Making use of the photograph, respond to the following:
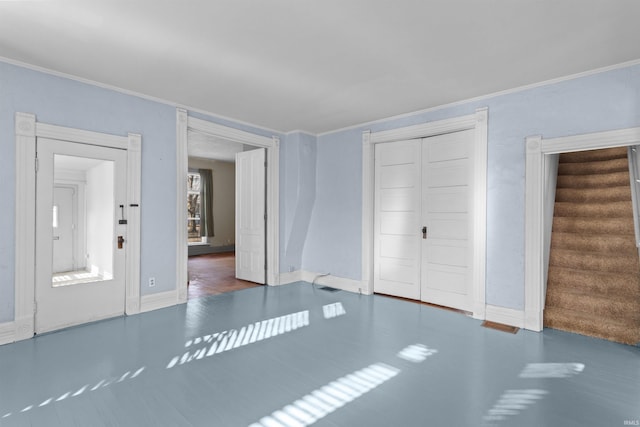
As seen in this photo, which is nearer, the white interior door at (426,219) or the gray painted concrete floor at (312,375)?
the gray painted concrete floor at (312,375)

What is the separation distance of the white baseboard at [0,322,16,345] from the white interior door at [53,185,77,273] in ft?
1.87

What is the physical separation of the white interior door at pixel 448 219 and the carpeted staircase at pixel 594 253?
992 millimetres

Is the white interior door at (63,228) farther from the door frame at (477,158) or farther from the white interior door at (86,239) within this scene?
the door frame at (477,158)

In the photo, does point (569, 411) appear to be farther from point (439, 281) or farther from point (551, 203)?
point (551, 203)

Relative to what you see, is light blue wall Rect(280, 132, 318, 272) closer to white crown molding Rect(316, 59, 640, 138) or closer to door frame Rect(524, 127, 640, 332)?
white crown molding Rect(316, 59, 640, 138)

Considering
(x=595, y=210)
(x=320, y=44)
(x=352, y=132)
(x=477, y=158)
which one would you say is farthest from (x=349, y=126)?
(x=595, y=210)

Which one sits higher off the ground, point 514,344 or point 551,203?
point 551,203

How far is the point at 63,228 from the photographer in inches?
137

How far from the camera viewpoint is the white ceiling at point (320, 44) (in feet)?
7.62

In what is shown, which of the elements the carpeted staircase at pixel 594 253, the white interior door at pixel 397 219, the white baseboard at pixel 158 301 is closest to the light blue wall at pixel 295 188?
the white interior door at pixel 397 219

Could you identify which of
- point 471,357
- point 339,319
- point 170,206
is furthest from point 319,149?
point 471,357

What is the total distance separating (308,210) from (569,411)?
431 cm

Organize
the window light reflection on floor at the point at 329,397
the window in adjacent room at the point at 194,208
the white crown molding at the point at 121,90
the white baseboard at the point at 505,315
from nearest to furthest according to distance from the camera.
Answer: the window light reflection on floor at the point at 329,397
the white crown molding at the point at 121,90
the white baseboard at the point at 505,315
the window in adjacent room at the point at 194,208

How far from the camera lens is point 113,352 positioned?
9.73 ft
